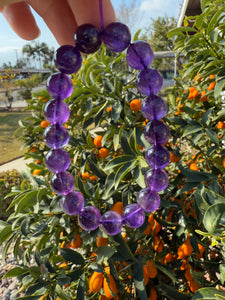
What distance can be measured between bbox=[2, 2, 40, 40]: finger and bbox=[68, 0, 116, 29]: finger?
164mm

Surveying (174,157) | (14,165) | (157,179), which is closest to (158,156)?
(157,179)

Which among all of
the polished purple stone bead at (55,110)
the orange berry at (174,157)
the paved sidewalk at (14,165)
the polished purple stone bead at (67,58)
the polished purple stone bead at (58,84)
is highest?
the polished purple stone bead at (67,58)

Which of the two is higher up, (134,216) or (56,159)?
(56,159)

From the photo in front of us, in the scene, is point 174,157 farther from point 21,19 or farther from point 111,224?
point 21,19

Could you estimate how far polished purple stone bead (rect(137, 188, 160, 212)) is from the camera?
0.50 m

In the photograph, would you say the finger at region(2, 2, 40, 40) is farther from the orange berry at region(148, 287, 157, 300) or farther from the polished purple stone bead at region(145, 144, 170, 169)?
the orange berry at region(148, 287, 157, 300)

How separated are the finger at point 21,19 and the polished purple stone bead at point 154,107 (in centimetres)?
31

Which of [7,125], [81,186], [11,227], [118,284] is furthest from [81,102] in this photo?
[7,125]

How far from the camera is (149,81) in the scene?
0.44m

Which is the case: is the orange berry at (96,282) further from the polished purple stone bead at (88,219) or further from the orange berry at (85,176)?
the orange berry at (85,176)

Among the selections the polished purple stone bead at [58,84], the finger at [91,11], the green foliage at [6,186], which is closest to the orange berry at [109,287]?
the polished purple stone bead at [58,84]

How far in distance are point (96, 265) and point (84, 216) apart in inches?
7.1

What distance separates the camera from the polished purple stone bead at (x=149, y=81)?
437mm

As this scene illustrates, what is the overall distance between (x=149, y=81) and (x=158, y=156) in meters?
0.14
